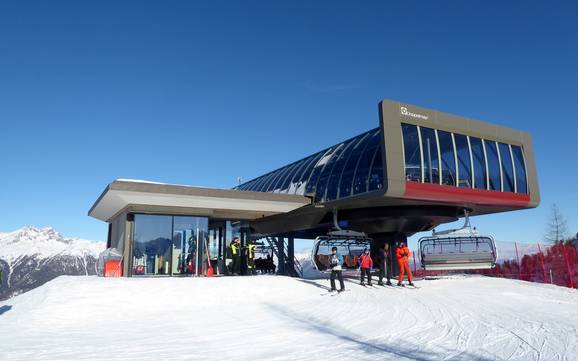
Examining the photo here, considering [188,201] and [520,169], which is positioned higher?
[520,169]

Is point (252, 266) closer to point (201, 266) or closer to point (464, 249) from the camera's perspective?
point (201, 266)

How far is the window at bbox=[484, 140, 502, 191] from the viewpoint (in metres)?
18.5

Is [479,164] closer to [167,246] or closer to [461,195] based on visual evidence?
[461,195]

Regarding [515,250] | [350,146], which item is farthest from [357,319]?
[515,250]

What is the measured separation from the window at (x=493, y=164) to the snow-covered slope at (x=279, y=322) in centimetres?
437

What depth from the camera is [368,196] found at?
1747cm

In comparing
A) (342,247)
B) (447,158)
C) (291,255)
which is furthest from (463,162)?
(291,255)

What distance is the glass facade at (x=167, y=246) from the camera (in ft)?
61.8

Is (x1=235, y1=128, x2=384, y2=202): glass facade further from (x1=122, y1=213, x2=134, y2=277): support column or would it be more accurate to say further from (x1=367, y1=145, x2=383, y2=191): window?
(x1=122, y1=213, x2=134, y2=277): support column

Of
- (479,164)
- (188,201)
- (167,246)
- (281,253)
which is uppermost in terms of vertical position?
(479,164)

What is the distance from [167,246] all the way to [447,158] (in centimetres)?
1220

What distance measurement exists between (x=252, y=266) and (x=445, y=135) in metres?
10.4

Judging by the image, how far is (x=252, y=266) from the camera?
21.0m

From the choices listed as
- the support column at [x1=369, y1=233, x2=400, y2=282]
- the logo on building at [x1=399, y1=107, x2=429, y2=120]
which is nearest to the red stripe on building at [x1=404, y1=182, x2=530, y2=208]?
the logo on building at [x1=399, y1=107, x2=429, y2=120]
